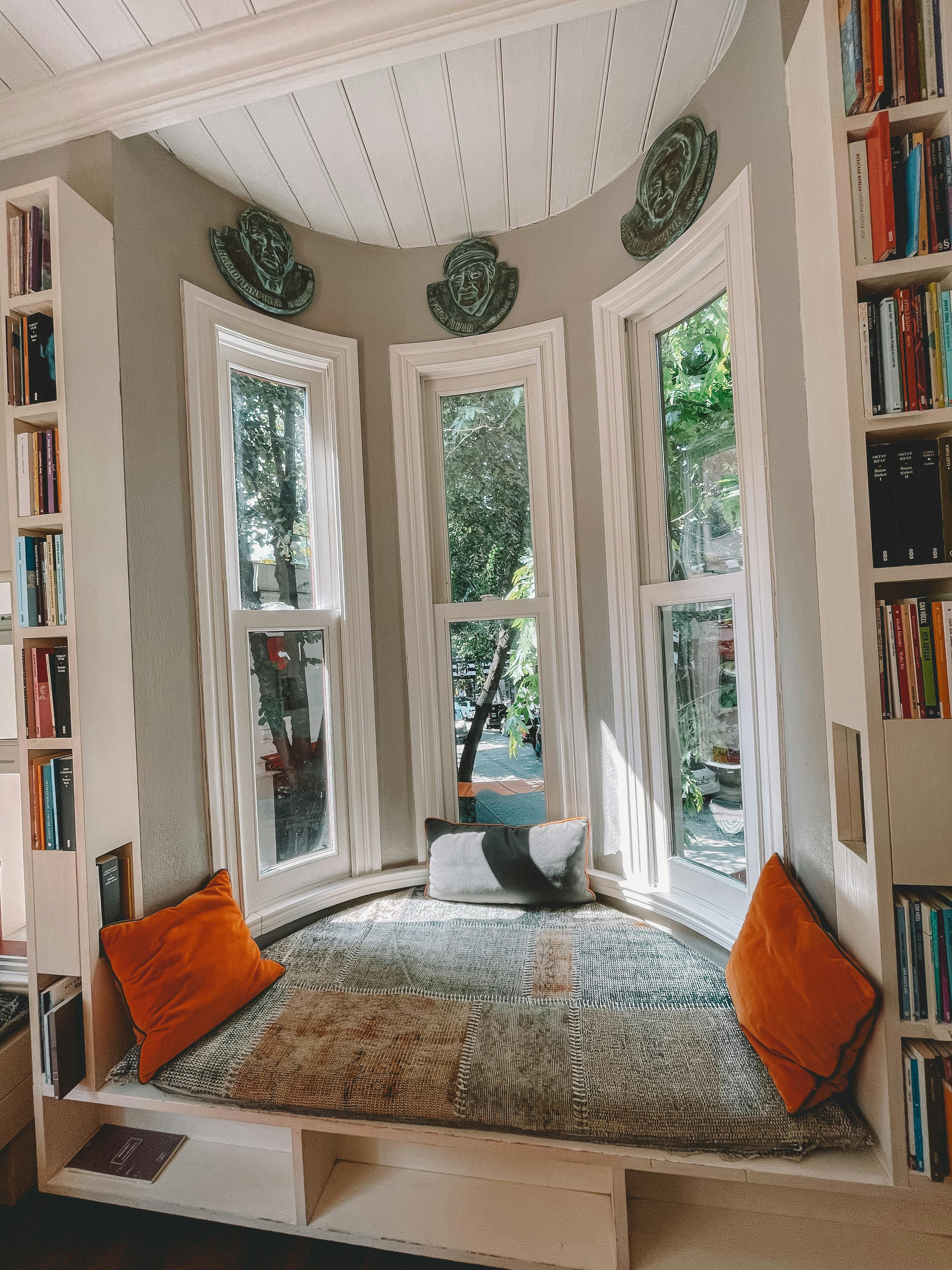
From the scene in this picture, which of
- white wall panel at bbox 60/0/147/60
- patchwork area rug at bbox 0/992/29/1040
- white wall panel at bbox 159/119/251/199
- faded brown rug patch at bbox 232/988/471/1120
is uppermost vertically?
white wall panel at bbox 60/0/147/60

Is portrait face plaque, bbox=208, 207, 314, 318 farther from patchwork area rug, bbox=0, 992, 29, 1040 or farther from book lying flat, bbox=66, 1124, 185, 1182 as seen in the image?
book lying flat, bbox=66, 1124, 185, 1182

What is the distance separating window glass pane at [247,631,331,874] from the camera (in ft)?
6.62

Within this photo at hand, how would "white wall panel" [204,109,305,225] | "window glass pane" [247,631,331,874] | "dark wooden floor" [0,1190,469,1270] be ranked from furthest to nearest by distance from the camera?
"window glass pane" [247,631,331,874], "white wall panel" [204,109,305,225], "dark wooden floor" [0,1190,469,1270]

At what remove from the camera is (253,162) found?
1.84 m

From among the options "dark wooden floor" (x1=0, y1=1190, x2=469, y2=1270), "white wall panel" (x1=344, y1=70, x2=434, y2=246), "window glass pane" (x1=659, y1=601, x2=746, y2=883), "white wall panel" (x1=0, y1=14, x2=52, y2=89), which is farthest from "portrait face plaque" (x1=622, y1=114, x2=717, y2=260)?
"dark wooden floor" (x1=0, y1=1190, x2=469, y2=1270)

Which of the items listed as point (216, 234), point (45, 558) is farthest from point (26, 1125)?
point (216, 234)

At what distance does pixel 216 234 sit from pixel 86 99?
39cm

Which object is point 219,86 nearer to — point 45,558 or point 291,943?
point 45,558

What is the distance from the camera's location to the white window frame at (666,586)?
1530mm

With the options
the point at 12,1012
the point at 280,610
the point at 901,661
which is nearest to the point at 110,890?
the point at 12,1012

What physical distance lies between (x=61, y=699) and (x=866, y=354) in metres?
1.81

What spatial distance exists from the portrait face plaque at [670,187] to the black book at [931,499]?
100cm

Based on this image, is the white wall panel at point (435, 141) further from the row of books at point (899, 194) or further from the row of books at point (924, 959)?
the row of books at point (924, 959)

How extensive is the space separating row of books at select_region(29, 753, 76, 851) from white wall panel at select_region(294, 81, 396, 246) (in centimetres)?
176
